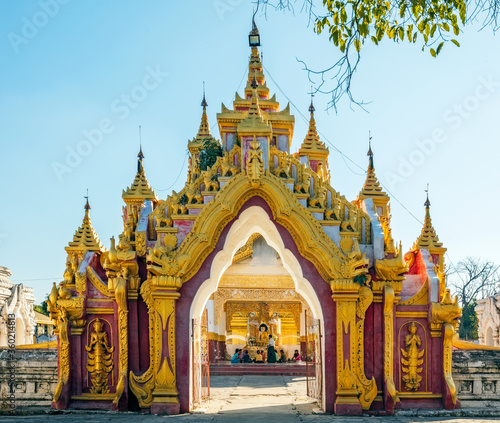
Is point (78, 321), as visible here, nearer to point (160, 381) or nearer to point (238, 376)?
point (160, 381)

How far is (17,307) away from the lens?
33156mm

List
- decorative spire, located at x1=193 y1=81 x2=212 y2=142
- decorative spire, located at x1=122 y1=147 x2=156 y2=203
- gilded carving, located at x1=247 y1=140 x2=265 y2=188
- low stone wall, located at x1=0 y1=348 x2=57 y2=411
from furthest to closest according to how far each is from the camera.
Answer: decorative spire, located at x1=193 y1=81 x2=212 y2=142
decorative spire, located at x1=122 y1=147 x2=156 y2=203
low stone wall, located at x1=0 y1=348 x2=57 y2=411
gilded carving, located at x1=247 y1=140 x2=265 y2=188

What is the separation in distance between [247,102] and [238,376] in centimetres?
1075

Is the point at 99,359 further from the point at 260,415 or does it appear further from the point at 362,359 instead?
the point at 362,359

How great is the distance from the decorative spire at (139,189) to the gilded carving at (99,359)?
7.94 metres

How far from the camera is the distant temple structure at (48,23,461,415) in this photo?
1248 cm

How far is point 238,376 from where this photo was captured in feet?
75.0

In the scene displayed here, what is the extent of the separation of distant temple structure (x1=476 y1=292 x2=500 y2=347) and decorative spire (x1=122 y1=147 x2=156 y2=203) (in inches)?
768

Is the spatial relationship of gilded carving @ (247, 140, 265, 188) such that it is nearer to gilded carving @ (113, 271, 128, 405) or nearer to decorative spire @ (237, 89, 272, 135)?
decorative spire @ (237, 89, 272, 135)

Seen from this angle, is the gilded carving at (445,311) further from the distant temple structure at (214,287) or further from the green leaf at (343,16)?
the green leaf at (343,16)

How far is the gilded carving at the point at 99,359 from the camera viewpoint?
12.9 metres

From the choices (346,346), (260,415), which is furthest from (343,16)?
(260,415)

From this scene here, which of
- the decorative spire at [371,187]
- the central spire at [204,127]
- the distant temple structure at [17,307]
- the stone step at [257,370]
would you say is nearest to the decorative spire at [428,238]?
the decorative spire at [371,187]

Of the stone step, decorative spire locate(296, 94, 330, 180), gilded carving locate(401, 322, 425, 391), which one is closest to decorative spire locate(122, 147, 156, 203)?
decorative spire locate(296, 94, 330, 180)
